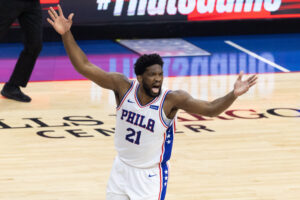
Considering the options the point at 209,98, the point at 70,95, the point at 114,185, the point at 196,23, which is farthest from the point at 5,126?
the point at 196,23

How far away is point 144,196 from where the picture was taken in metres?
5.05

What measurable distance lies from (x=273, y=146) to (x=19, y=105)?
119 inches

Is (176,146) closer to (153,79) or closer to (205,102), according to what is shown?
(205,102)

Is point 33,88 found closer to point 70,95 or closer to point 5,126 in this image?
point 70,95

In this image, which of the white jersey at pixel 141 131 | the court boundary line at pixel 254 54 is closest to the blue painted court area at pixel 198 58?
the court boundary line at pixel 254 54

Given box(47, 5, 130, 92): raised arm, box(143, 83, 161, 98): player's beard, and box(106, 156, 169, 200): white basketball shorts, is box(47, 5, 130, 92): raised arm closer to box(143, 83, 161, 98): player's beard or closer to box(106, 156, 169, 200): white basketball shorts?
box(143, 83, 161, 98): player's beard

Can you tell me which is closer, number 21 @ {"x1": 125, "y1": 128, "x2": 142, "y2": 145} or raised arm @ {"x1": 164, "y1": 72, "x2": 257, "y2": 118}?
raised arm @ {"x1": 164, "y1": 72, "x2": 257, "y2": 118}

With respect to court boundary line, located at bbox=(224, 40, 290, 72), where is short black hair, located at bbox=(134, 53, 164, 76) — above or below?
above

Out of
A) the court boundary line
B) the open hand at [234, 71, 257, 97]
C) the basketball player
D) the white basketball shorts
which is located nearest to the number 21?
the basketball player

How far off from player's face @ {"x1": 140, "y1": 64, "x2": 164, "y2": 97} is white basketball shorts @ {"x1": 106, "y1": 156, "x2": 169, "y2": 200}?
49 cm

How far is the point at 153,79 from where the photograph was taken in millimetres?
4941

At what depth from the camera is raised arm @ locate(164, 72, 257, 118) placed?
4.86 metres

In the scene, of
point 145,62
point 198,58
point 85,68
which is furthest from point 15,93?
point 145,62

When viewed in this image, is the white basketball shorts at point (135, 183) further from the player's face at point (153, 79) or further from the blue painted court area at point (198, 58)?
the blue painted court area at point (198, 58)
